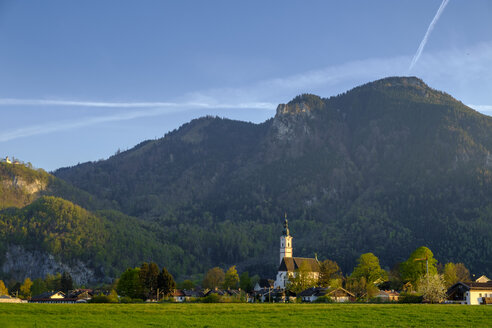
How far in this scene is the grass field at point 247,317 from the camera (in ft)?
210

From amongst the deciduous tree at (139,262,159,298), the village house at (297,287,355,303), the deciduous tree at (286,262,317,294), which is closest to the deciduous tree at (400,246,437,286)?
the village house at (297,287,355,303)

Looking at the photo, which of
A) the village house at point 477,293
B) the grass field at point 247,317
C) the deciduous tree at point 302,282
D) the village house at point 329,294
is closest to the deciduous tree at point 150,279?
the village house at point 329,294

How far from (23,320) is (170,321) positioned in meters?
15.4

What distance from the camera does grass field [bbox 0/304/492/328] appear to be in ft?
210

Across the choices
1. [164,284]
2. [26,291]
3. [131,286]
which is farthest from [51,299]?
[164,284]

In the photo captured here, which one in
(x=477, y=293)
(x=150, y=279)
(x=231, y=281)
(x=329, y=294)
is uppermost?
(x=150, y=279)

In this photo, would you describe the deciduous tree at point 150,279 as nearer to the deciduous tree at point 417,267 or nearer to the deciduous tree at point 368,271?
the deciduous tree at point 368,271

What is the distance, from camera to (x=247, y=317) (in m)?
70.9

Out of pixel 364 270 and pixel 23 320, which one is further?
pixel 364 270

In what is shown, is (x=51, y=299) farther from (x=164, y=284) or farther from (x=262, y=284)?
(x=262, y=284)

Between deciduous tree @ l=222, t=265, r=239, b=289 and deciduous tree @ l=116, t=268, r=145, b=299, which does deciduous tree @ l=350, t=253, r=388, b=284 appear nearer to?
deciduous tree @ l=222, t=265, r=239, b=289

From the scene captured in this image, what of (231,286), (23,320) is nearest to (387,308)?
(23,320)

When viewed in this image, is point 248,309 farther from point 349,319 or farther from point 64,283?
point 64,283

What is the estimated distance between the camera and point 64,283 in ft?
617
